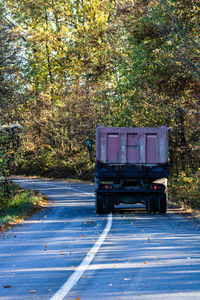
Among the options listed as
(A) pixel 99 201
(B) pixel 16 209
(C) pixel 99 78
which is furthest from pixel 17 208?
(C) pixel 99 78

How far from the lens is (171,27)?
22.5 meters

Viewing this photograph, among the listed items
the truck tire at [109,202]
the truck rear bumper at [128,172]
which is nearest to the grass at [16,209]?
the truck tire at [109,202]

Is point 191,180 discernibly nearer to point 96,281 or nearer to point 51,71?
point 96,281

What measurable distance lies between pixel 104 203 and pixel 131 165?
1.69 m

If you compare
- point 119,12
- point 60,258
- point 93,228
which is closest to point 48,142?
point 119,12

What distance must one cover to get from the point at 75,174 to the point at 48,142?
585 centimetres

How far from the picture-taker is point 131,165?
1967cm

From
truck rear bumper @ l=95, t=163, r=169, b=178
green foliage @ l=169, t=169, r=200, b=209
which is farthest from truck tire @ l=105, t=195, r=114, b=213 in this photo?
green foliage @ l=169, t=169, r=200, b=209

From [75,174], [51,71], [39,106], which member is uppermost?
[51,71]

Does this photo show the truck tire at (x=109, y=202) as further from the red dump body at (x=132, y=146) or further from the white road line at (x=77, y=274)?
the white road line at (x=77, y=274)

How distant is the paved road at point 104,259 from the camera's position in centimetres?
733

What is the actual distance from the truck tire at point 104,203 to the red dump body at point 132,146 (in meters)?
1.23

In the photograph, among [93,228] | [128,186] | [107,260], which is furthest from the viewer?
[128,186]

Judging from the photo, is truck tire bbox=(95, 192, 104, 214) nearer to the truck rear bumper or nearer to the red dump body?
the truck rear bumper
